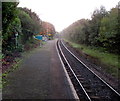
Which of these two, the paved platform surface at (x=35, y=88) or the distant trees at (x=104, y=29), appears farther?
the distant trees at (x=104, y=29)

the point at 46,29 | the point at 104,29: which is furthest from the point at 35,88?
the point at 46,29

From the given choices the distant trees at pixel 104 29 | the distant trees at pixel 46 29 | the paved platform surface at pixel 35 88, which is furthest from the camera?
the distant trees at pixel 46 29

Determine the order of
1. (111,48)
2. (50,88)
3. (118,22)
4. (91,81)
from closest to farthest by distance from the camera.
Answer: (50,88) < (91,81) < (118,22) < (111,48)

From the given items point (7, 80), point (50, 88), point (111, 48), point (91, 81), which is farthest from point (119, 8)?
point (7, 80)

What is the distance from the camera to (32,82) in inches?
261

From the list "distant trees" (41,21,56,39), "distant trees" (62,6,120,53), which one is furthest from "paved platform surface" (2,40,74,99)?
"distant trees" (41,21,56,39)

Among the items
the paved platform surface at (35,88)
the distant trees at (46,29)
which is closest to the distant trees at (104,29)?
the paved platform surface at (35,88)

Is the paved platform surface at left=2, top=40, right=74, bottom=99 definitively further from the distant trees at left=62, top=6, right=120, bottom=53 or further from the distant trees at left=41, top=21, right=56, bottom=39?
the distant trees at left=41, top=21, right=56, bottom=39

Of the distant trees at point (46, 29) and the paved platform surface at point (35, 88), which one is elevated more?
the distant trees at point (46, 29)

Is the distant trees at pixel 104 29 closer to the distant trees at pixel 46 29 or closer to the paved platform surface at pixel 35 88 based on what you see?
the paved platform surface at pixel 35 88

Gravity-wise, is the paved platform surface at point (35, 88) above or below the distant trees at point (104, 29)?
below

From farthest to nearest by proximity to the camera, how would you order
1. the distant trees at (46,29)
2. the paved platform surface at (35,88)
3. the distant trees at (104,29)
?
the distant trees at (46,29)
the distant trees at (104,29)
the paved platform surface at (35,88)

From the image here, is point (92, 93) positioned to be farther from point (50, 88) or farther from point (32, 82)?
point (32, 82)

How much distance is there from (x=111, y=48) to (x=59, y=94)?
15.3 m
